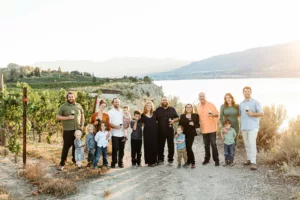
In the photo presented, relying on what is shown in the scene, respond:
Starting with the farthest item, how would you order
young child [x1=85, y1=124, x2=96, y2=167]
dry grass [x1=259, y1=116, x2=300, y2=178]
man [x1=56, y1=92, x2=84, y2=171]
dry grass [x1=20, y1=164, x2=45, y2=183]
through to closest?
1. young child [x1=85, y1=124, x2=96, y2=167]
2. man [x1=56, y1=92, x2=84, y2=171]
3. dry grass [x1=259, y1=116, x2=300, y2=178]
4. dry grass [x1=20, y1=164, x2=45, y2=183]

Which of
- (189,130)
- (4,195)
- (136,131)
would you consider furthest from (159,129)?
(4,195)

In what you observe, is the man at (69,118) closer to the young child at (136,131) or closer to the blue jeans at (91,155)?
the blue jeans at (91,155)

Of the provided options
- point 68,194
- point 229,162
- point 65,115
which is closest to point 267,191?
point 229,162

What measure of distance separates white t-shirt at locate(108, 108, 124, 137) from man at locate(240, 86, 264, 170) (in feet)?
9.55

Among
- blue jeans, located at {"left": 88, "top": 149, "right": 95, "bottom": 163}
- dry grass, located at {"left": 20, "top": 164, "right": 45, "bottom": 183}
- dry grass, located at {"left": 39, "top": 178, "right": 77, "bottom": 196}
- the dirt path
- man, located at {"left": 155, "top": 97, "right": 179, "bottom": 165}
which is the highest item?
man, located at {"left": 155, "top": 97, "right": 179, "bottom": 165}

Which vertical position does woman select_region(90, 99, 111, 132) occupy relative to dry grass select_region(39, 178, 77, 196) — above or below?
above

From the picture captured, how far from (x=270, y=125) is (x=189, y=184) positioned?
474 cm

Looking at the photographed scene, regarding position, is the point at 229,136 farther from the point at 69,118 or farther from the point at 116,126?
the point at 69,118

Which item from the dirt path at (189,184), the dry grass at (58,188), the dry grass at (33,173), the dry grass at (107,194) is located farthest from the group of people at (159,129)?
the dry grass at (107,194)

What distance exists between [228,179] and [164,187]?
1.45 m

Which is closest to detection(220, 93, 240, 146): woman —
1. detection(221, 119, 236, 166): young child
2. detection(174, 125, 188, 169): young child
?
detection(221, 119, 236, 166): young child

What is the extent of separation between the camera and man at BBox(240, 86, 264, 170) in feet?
24.6

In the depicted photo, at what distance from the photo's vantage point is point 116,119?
7.80 metres

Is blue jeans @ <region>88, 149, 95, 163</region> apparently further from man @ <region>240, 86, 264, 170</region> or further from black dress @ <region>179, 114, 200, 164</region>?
man @ <region>240, 86, 264, 170</region>
